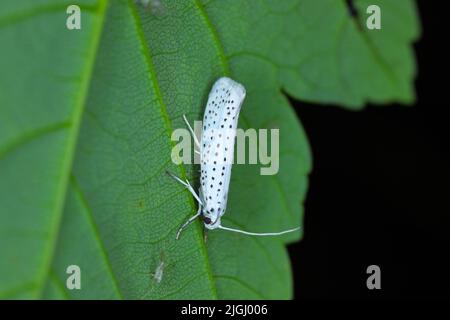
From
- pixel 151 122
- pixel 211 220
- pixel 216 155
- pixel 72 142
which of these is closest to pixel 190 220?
pixel 211 220

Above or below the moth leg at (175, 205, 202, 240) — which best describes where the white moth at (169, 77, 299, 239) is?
above

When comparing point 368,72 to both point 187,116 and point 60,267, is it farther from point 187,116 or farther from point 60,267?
point 60,267

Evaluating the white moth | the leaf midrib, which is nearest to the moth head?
the white moth

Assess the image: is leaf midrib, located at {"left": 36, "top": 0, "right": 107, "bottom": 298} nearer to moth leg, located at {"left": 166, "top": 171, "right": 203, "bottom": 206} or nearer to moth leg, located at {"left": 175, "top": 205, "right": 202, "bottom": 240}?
moth leg, located at {"left": 166, "top": 171, "right": 203, "bottom": 206}

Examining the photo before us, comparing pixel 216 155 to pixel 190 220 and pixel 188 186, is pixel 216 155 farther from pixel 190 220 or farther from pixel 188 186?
pixel 190 220

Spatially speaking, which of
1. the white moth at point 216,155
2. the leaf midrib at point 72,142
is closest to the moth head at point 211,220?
the white moth at point 216,155

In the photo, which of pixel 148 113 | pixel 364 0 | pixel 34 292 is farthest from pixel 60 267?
pixel 364 0

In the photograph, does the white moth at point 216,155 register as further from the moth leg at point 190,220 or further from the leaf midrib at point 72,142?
the leaf midrib at point 72,142
